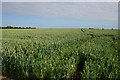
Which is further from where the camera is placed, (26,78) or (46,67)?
(26,78)

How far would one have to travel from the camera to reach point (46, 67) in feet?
16.4

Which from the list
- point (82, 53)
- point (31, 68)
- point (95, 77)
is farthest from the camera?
point (82, 53)

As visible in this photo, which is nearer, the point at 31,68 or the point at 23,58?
the point at 31,68

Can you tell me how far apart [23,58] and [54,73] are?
1.85 metres

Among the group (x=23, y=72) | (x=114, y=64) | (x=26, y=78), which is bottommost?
(x=26, y=78)

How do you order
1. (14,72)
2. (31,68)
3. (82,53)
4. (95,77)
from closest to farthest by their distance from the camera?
1. (95,77)
2. (31,68)
3. (14,72)
4. (82,53)

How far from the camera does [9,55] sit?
248 inches

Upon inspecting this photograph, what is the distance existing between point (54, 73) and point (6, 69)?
2.86 m

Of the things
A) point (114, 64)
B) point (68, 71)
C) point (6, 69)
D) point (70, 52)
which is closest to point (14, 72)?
point (6, 69)

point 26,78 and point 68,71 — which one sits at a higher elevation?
point 68,71

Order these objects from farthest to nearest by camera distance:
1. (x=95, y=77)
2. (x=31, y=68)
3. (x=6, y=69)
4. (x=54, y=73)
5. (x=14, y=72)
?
(x=6, y=69) < (x=14, y=72) < (x=31, y=68) < (x=54, y=73) < (x=95, y=77)

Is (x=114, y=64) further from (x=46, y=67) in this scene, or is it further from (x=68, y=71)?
(x=46, y=67)

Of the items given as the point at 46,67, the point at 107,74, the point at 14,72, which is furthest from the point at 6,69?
the point at 107,74

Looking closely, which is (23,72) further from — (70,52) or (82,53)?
(82,53)
